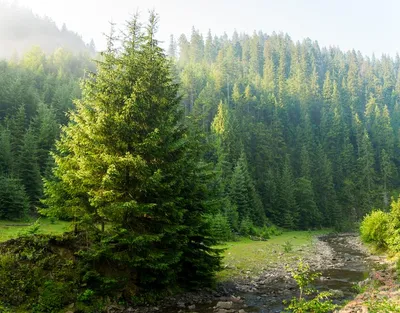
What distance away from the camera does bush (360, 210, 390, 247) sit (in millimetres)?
34594

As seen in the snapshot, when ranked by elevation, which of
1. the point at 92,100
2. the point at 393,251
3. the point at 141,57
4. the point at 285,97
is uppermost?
the point at 285,97

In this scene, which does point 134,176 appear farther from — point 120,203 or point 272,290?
point 272,290

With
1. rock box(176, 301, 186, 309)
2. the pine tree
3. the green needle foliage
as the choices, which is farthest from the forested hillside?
rock box(176, 301, 186, 309)

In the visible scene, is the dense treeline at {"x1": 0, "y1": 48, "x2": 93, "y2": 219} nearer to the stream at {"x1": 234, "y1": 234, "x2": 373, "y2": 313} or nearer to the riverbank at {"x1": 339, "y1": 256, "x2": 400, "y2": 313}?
the stream at {"x1": 234, "y1": 234, "x2": 373, "y2": 313}

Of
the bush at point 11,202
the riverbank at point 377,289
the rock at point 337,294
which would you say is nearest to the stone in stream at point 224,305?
the riverbank at point 377,289

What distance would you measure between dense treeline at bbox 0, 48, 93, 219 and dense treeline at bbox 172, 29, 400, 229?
2828 centimetres

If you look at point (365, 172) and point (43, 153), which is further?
point (365, 172)

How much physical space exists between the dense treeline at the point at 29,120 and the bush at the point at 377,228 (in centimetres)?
3209

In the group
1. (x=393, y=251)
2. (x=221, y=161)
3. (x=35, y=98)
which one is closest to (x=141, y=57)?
(x=393, y=251)

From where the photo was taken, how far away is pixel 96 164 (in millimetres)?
15391

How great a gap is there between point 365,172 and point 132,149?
106 meters

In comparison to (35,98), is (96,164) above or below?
below

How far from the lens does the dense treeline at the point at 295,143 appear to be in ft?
248

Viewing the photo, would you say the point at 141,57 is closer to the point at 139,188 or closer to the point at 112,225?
the point at 139,188
